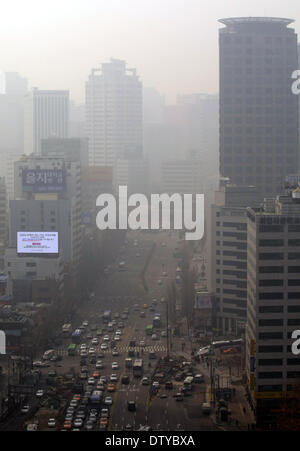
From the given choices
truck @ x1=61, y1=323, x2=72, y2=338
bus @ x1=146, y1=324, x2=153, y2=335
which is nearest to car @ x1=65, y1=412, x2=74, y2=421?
truck @ x1=61, y1=323, x2=72, y2=338

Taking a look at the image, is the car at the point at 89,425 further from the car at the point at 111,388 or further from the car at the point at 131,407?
the car at the point at 111,388

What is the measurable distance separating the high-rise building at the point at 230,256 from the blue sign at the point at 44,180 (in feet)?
10.7

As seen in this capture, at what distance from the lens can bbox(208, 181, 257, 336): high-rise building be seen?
1234 centimetres

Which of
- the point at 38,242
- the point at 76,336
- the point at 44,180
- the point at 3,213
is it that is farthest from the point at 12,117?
the point at 76,336

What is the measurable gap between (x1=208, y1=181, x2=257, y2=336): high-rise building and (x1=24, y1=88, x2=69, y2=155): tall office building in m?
18.9

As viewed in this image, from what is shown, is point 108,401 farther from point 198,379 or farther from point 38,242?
point 38,242

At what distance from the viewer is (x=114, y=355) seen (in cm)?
1088

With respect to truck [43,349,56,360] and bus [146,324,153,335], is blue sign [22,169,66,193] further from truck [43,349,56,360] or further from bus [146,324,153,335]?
truck [43,349,56,360]

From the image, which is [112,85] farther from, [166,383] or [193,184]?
[166,383]

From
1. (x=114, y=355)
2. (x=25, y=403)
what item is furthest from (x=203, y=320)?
(x=25, y=403)

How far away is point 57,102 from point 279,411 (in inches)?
1011

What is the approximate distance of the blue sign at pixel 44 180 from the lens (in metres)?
14.8

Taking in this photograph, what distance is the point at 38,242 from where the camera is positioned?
46.7ft

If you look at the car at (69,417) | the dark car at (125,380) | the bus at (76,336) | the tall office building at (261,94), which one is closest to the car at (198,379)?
the dark car at (125,380)
